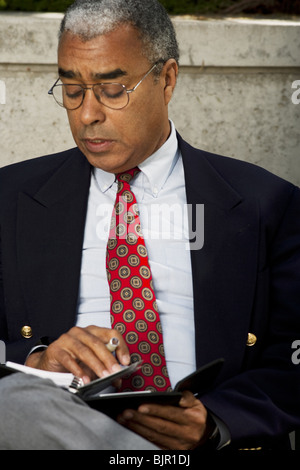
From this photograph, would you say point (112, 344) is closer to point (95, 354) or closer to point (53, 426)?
point (95, 354)

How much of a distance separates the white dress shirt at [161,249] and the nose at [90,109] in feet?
1.00

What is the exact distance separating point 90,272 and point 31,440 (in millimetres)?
887

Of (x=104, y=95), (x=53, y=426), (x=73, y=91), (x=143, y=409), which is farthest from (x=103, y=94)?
(x=53, y=426)

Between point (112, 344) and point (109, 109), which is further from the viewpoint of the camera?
point (109, 109)

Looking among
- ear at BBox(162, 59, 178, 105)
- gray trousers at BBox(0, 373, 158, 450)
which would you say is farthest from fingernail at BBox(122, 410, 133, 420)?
ear at BBox(162, 59, 178, 105)

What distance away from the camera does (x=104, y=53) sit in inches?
109

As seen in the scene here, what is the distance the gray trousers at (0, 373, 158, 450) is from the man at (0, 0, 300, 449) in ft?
1.75

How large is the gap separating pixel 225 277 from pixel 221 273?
2cm

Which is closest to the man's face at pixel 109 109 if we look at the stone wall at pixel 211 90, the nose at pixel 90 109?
the nose at pixel 90 109

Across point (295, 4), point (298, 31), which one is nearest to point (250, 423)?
point (298, 31)

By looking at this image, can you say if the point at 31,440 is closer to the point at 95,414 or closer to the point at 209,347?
the point at 95,414

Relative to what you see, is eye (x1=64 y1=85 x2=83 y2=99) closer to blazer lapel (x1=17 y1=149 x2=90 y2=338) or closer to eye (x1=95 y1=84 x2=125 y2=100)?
eye (x1=95 y1=84 x2=125 y2=100)
